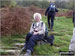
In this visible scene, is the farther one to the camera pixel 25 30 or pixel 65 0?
pixel 65 0

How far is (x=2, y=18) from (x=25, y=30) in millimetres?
970

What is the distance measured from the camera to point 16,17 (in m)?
Result: 8.04

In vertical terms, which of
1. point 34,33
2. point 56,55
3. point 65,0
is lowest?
point 56,55

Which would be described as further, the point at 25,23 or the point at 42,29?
the point at 25,23

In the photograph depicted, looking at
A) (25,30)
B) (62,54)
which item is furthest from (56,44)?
(25,30)

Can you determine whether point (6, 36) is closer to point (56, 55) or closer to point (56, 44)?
point (56, 44)

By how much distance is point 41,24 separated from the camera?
5.79 m

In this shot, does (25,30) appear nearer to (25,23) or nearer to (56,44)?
(25,23)

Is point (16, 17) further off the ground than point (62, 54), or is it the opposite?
point (16, 17)

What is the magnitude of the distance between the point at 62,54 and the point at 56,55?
0.19 meters

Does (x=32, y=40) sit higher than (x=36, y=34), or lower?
lower

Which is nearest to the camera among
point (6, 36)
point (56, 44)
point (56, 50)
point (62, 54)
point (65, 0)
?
point (62, 54)

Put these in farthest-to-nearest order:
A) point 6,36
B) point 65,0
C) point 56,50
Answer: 1. point 65,0
2. point 6,36
3. point 56,50

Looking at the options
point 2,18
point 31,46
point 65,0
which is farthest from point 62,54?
point 65,0
